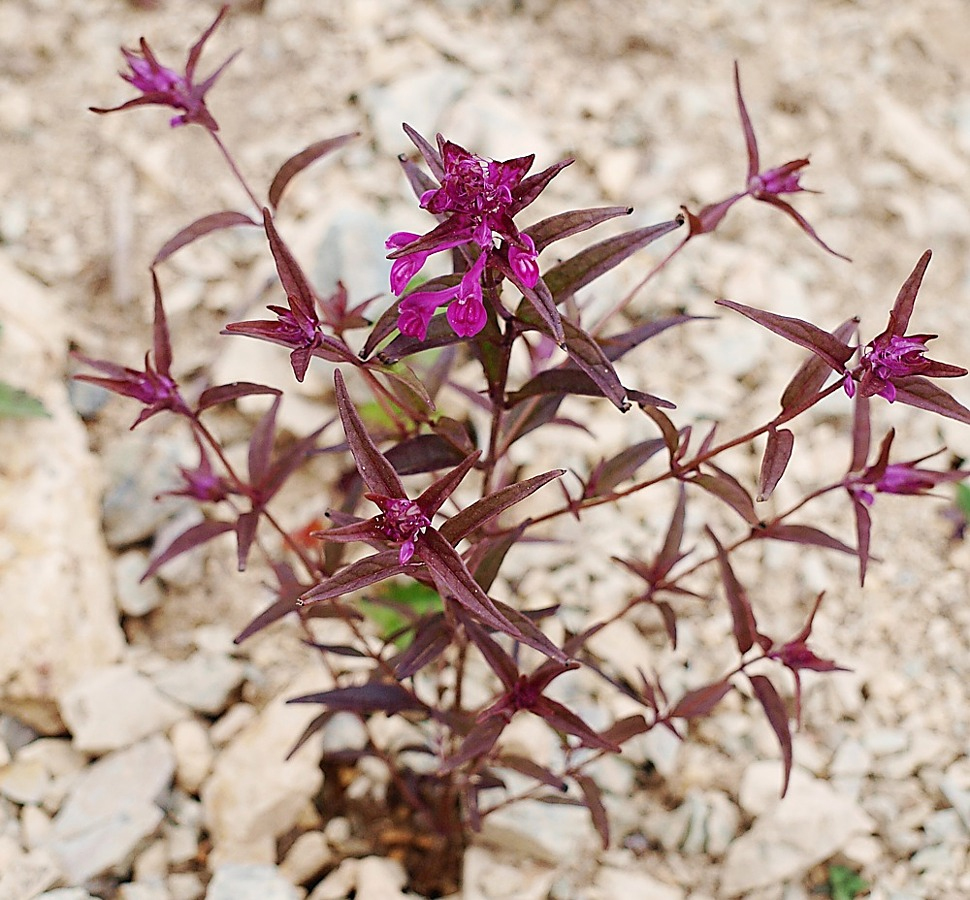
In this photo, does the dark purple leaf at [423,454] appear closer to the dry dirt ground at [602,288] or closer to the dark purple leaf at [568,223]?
the dark purple leaf at [568,223]

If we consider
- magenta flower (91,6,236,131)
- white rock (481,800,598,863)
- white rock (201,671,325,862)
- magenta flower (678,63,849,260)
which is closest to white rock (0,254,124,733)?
white rock (201,671,325,862)

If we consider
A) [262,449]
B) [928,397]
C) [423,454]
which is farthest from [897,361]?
[262,449]

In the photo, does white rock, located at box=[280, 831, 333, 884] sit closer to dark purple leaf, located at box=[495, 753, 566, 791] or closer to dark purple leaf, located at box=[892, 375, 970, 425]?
dark purple leaf, located at box=[495, 753, 566, 791]

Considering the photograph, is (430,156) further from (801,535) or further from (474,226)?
(801,535)

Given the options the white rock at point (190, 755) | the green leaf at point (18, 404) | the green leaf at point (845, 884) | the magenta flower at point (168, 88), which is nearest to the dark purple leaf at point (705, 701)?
the green leaf at point (845, 884)

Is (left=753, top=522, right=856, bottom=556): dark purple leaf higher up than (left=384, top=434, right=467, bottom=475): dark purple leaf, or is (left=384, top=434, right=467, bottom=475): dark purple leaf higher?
(left=384, top=434, right=467, bottom=475): dark purple leaf
